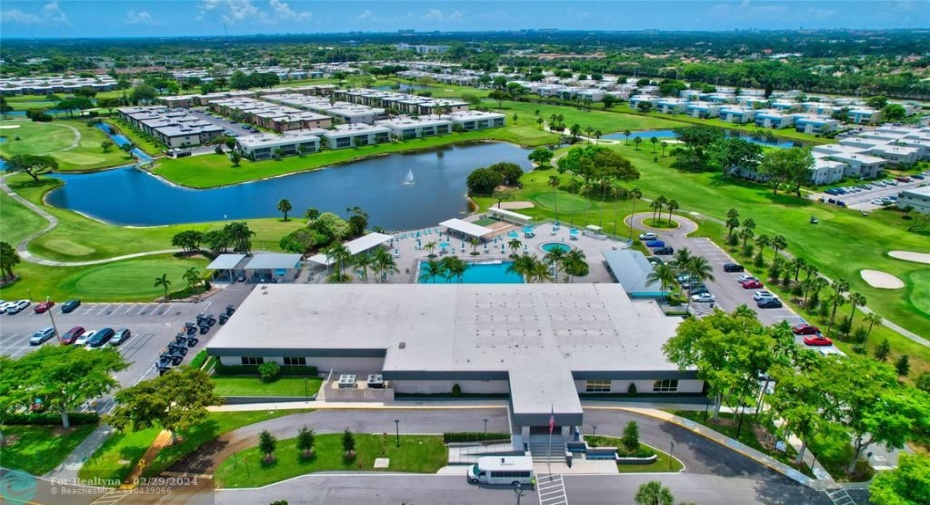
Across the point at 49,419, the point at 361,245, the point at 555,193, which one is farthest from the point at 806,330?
the point at 49,419

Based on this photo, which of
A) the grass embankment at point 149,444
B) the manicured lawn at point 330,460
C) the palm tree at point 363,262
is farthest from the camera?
→ the palm tree at point 363,262

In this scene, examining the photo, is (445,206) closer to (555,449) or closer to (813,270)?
(813,270)

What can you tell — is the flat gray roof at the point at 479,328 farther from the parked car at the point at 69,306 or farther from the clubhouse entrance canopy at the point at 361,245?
the parked car at the point at 69,306

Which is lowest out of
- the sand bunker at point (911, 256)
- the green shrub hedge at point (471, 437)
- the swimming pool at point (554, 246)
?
the green shrub hedge at point (471, 437)

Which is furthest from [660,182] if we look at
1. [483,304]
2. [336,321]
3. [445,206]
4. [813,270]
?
[336,321]

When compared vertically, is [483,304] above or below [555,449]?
above

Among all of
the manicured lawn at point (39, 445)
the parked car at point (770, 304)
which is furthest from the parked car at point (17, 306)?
the parked car at point (770, 304)
